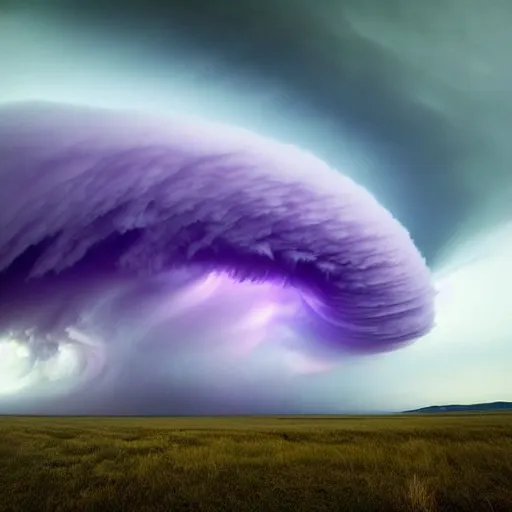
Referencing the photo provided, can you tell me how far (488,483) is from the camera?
38.8ft

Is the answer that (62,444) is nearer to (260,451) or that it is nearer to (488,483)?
(260,451)

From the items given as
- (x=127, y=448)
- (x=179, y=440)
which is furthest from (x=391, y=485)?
(x=179, y=440)

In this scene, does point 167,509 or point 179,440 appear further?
point 179,440

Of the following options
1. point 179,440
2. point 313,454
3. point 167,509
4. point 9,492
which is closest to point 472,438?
point 313,454

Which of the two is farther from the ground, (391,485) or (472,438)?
(472,438)

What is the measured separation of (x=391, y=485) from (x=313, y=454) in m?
6.42

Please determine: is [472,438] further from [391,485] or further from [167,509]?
[167,509]

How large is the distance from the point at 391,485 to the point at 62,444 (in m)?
18.2

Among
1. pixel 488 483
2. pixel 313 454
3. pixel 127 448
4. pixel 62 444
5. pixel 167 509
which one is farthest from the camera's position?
pixel 62 444

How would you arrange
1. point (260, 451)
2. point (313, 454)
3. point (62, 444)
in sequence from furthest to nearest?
point (62, 444)
point (260, 451)
point (313, 454)

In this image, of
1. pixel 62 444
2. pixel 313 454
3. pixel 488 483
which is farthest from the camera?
pixel 62 444

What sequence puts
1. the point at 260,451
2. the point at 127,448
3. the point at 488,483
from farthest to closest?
the point at 127,448, the point at 260,451, the point at 488,483

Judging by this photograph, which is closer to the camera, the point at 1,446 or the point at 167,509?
the point at 167,509

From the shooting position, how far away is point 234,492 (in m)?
10.9
